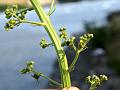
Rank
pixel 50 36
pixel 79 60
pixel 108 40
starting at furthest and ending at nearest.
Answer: pixel 108 40 < pixel 79 60 < pixel 50 36

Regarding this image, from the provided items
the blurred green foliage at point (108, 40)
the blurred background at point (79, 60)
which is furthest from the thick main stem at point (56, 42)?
the blurred green foliage at point (108, 40)

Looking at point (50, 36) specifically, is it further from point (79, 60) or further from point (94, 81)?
point (79, 60)

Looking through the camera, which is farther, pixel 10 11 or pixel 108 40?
pixel 108 40

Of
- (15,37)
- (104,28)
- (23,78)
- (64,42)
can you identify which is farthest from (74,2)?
(64,42)

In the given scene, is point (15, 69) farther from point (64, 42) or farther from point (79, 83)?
point (64, 42)


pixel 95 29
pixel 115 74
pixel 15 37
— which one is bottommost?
pixel 115 74

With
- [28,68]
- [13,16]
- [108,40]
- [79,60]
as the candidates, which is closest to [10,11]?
[13,16]

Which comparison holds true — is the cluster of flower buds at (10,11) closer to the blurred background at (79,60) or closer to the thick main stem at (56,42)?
the thick main stem at (56,42)

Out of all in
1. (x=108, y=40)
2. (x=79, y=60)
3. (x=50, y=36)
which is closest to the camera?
(x=50, y=36)

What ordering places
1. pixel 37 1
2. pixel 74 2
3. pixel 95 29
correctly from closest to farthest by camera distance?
pixel 37 1
pixel 95 29
pixel 74 2

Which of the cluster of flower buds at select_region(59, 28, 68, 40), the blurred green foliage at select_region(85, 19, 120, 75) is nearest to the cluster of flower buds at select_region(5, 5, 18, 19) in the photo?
the cluster of flower buds at select_region(59, 28, 68, 40)
